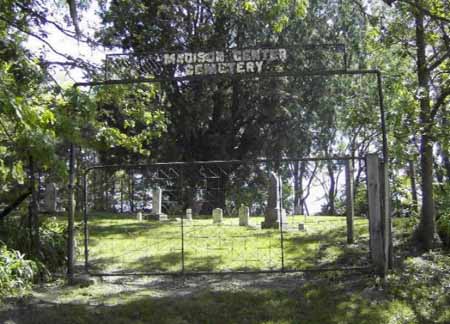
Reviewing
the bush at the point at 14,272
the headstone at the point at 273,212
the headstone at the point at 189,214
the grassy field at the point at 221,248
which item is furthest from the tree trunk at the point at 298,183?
the bush at the point at 14,272

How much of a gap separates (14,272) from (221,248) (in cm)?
489

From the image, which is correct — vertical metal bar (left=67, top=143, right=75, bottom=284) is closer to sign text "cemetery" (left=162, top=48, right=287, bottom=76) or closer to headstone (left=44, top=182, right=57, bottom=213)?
sign text "cemetery" (left=162, top=48, right=287, bottom=76)

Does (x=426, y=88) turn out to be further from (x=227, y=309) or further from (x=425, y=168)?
(x=227, y=309)

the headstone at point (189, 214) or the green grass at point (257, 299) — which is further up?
the headstone at point (189, 214)

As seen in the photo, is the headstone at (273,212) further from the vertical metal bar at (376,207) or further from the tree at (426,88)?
the vertical metal bar at (376,207)

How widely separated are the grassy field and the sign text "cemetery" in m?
3.17

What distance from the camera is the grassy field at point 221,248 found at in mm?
10617

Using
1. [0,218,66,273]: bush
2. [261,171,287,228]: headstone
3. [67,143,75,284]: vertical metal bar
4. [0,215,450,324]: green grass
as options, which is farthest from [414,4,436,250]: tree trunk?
[0,218,66,273]: bush

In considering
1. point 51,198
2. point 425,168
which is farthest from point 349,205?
point 51,198

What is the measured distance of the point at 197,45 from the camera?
23281 millimetres

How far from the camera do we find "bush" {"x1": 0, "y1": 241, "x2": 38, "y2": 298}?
833cm

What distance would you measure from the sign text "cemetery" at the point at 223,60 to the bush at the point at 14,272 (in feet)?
13.7

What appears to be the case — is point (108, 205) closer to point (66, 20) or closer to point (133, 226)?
point (133, 226)

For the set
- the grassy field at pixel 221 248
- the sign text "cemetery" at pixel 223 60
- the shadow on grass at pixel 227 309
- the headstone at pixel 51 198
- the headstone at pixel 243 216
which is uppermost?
the sign text "cemetery" at pixel 223 60
